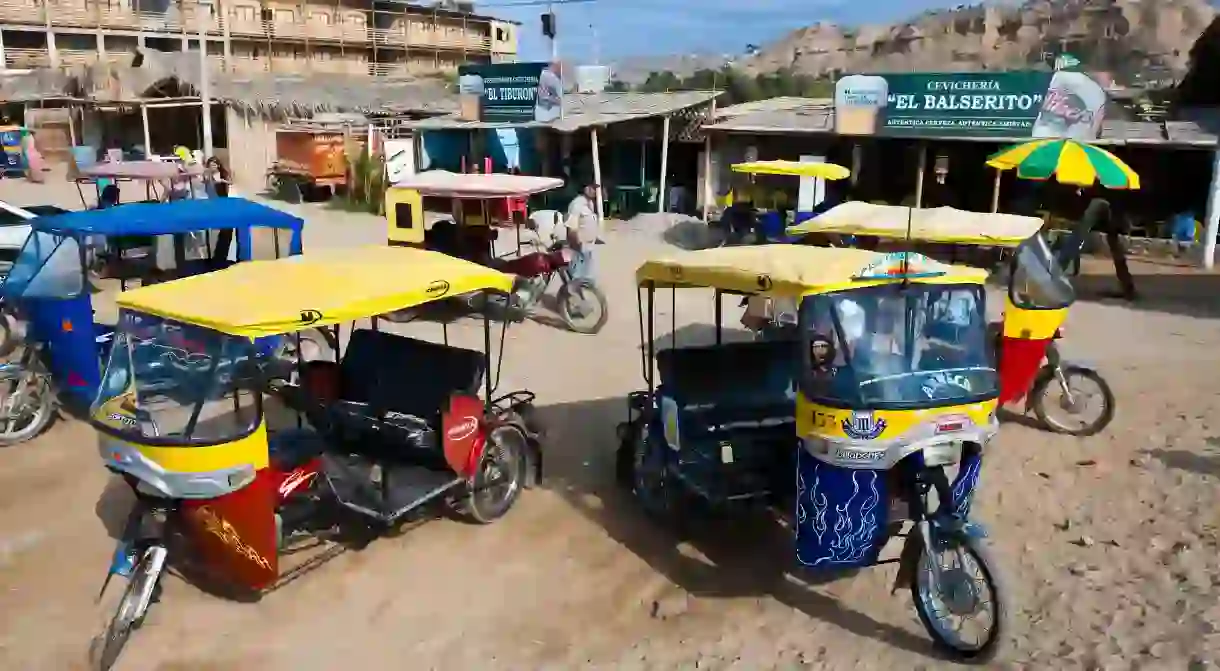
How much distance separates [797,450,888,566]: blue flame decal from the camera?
5395 millimetres

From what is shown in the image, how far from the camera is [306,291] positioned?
6047 millimetres

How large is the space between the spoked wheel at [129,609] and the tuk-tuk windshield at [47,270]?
4.37m

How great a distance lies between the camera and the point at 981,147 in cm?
2077

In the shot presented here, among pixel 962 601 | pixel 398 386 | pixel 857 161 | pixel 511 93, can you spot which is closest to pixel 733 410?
pixel 962 601

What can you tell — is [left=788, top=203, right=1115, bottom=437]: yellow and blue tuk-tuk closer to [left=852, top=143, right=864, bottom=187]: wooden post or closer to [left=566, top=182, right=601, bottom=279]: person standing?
[left=566, top=182, right=601, bottom=279]: person standing

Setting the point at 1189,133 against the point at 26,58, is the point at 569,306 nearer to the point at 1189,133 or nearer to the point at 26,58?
the point at 1189,133

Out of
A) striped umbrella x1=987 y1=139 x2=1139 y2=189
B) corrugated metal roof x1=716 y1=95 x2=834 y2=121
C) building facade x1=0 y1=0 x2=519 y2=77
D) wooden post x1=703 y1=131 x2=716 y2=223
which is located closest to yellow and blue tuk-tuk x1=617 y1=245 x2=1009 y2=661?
striped umbrella x1=987 y1=139 x2=1139 y2=189

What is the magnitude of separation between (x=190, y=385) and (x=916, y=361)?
13.3 ft

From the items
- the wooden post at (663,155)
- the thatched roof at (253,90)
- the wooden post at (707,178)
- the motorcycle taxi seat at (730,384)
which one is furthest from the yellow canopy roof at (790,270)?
the thatched roof at (253,90)

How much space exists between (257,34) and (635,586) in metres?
56.6

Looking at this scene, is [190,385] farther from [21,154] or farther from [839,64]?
[839,64]

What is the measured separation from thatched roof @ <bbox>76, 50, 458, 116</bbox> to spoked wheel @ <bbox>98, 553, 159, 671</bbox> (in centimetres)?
2840

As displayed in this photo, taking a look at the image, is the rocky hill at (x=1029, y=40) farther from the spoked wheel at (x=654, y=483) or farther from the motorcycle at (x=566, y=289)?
the spoked wheel at (x=654, y=483)

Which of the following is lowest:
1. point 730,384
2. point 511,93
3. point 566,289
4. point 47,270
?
point 566,289
